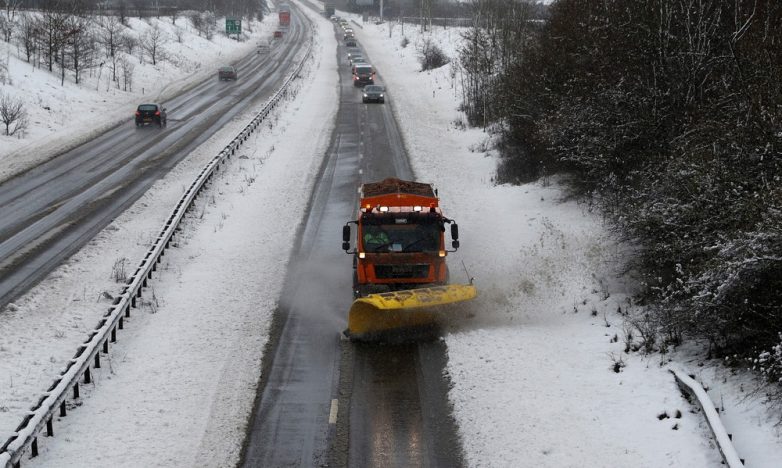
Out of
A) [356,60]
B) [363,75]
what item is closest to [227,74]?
[363,75]

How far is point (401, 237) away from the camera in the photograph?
1727 cm

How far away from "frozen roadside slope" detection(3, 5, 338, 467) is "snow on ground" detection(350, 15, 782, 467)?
3916 mm

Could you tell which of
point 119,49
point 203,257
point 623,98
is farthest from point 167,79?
point 623,98

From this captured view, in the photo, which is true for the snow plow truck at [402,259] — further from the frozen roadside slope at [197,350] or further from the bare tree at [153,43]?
the bare tree at [153,43]

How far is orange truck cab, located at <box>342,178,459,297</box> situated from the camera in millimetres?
16984

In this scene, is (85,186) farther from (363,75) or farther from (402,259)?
(363,75)

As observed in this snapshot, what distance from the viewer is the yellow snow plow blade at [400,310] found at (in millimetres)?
15384

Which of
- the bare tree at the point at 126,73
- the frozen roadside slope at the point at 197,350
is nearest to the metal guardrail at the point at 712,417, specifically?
the frozen roadside slope at the point at 197,350

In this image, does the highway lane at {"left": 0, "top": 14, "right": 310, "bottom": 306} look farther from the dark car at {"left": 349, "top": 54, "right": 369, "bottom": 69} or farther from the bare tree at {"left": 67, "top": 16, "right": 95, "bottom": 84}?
the dark car at {"left": 349, "top": 54, "right": 369, "bottom": 69}

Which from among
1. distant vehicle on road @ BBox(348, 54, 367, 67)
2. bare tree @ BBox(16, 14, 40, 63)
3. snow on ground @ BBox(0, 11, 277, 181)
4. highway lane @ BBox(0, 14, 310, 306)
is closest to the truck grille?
highway lane @ BBox(0, 14, 310, 306)

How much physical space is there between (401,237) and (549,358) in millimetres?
4205

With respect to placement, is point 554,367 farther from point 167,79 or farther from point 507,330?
point 167,79

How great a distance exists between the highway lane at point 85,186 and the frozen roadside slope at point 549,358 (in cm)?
1096

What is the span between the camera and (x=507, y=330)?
53.9 ft
